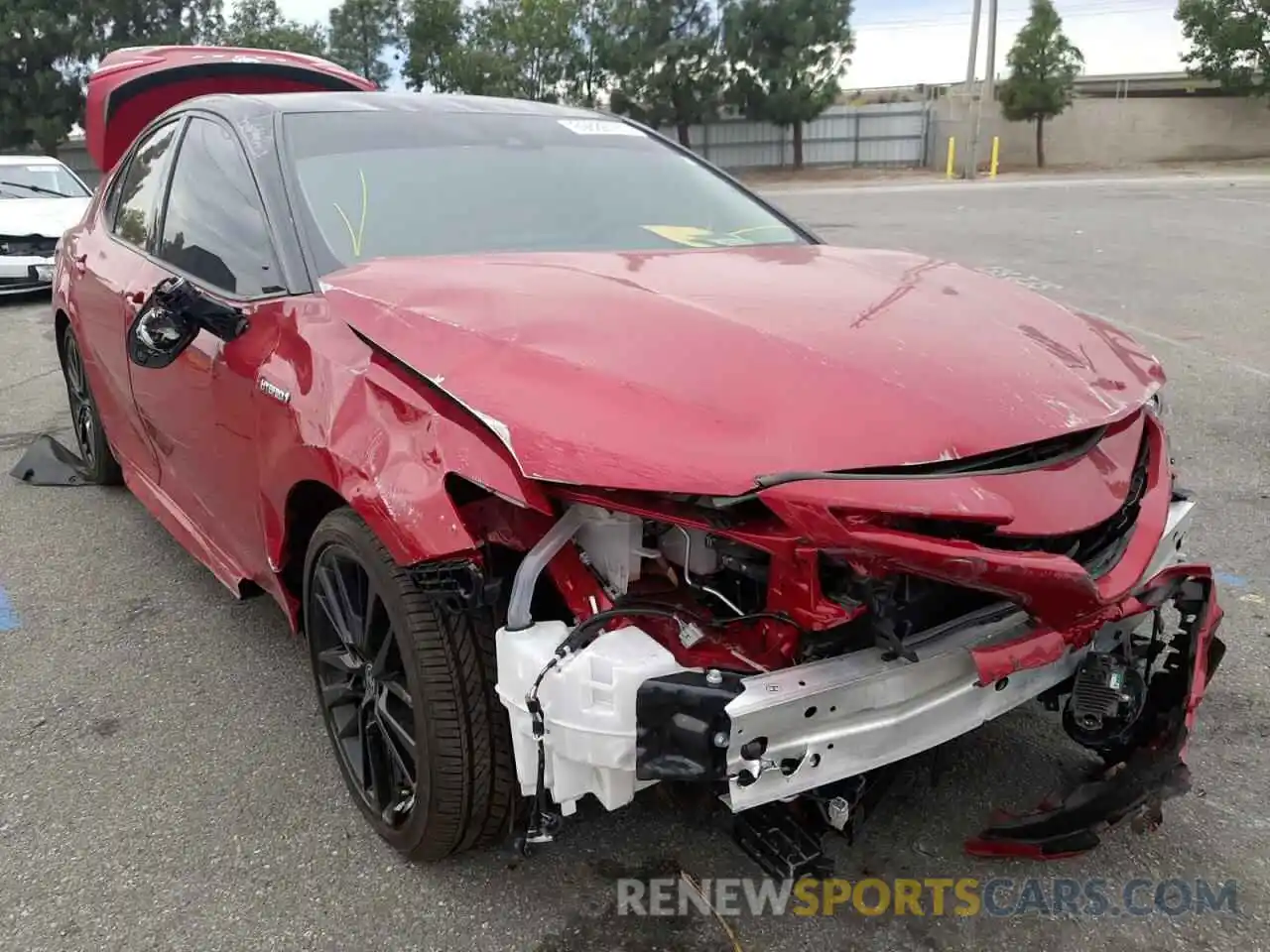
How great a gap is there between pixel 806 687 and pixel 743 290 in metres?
0.99

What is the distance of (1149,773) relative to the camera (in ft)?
7.25

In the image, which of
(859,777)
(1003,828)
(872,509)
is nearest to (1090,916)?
(1003,828)

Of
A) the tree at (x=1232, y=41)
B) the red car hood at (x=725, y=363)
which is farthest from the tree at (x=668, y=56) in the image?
the red car hood at (x=725, y=363)

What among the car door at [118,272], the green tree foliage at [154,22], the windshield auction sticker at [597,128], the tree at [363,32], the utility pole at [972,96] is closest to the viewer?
the windshield auction sticker at [597,128]

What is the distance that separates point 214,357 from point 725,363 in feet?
4.97

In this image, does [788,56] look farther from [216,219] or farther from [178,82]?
[216,219]

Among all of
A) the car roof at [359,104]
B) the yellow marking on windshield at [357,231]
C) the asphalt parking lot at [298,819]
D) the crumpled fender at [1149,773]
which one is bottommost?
the asphalt parking lot at [298,819]

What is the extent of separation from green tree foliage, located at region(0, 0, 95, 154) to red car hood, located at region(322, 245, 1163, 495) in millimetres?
37866

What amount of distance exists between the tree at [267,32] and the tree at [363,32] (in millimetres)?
719

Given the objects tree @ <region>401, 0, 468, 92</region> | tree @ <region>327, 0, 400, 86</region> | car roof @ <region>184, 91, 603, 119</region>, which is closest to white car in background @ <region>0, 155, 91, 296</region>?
car roof @ <region>184, 91, 603, 119</region>

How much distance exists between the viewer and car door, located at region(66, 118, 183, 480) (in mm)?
3691

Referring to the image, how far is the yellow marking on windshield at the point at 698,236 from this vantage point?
309 cm

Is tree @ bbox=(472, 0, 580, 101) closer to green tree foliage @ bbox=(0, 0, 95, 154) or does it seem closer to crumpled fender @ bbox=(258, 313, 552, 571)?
green tree foliage @ bbox=(0, 0, 95, 154)

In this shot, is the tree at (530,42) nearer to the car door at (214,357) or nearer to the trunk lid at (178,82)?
the trunk lid at (178,82)
